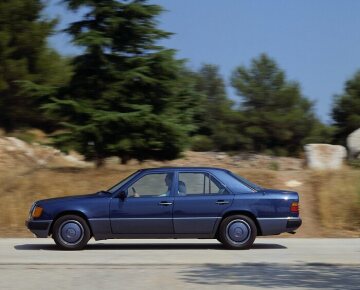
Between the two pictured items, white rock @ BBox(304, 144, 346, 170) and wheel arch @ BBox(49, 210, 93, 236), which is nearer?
wheel arch @ BBox(49, 210, 93, 236)

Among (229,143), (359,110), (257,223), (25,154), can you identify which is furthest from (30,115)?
(257,223)

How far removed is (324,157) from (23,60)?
46.1 ft

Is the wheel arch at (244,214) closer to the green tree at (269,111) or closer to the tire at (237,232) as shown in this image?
the tire at (237,232)

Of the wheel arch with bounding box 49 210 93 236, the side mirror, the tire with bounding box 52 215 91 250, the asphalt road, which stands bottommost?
the asphalt road

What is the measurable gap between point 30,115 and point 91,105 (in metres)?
10.5

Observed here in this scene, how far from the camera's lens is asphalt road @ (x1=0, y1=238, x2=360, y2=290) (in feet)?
29.3

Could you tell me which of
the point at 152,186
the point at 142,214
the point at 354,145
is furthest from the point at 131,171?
the point at 354,145

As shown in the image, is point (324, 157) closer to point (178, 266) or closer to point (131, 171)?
point (131, 171)

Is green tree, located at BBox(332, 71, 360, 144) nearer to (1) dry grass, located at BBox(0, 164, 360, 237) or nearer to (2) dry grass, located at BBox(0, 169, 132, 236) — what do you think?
(1) dry grass, located at BBox(0, 164, 360, 237)

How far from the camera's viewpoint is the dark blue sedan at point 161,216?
41.6ft

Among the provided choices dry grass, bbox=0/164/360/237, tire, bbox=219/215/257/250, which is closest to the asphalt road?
tire, bbox=219/215/257/250

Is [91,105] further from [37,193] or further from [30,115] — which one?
[30,115]

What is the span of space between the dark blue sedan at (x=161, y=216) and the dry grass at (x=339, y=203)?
15.7ft

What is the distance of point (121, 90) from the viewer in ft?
69.1
